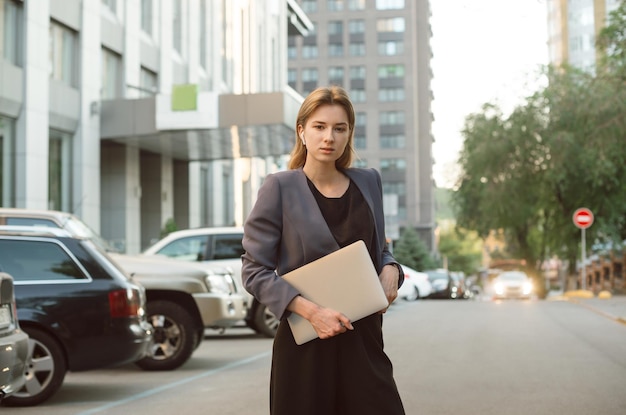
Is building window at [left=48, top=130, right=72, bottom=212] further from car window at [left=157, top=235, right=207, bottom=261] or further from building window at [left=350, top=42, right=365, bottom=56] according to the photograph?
building window at [left=350, top=42, right=365, bottom=56]

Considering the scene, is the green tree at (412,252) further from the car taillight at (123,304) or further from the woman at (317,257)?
the woman at (317,257)

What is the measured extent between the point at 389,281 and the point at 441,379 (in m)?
7.28

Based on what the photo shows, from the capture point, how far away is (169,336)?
39.1 ft

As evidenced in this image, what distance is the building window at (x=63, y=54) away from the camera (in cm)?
2814

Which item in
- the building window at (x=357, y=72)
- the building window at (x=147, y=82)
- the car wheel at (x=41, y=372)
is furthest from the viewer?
the building window at (x=357, y=72)

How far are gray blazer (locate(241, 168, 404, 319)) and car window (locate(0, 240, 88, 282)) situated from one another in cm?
606

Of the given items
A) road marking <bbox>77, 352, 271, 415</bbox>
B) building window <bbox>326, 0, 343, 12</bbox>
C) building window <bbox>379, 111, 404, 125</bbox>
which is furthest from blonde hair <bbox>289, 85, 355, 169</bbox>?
building window <bbox>326, 0, 343, 12</bbox>

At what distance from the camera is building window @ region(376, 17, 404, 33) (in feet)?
389

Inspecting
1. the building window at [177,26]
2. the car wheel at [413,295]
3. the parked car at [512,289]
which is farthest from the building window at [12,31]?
the parked car at [512,289]

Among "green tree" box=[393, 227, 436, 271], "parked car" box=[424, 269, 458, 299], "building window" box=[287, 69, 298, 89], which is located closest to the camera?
"parked car" box=[424, 269, 458, 299]

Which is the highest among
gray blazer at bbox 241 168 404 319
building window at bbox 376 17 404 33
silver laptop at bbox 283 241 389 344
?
building window at bbox 376 17 404 33

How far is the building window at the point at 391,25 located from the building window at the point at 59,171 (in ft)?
302

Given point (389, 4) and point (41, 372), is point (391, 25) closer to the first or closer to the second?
point (389, 4)

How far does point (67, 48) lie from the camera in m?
29.1
